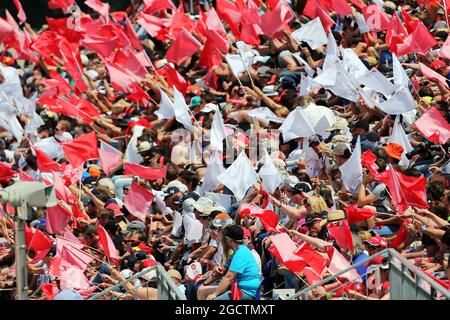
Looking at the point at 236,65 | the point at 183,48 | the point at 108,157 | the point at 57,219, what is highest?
the point at 236,65

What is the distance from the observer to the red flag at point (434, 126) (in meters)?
13.9

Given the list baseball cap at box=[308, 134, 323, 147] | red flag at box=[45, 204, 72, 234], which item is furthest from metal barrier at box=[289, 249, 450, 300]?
red flag at box=[45, 204, 72, 234]

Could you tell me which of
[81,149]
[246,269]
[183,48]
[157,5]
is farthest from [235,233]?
[157,5]

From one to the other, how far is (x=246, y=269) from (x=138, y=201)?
3.71 metres

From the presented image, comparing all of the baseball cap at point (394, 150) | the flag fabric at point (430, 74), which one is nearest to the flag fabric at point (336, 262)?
the baseball cap at point (394, 150)

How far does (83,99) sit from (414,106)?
20.4ft

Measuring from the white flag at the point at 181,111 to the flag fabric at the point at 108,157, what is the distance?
3.21ft

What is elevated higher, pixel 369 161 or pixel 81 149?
pixel 369 161

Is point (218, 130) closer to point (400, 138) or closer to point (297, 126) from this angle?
point (297, 126)

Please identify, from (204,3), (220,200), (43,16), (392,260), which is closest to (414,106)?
(220,200)

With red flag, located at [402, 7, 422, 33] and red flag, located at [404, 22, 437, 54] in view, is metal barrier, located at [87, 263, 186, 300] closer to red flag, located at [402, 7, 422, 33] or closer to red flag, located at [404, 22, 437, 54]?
red flag, located at [404, 22, 437, 54]

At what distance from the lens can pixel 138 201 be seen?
50.0ft

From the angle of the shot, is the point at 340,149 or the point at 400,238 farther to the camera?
the point at 340,149
